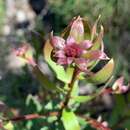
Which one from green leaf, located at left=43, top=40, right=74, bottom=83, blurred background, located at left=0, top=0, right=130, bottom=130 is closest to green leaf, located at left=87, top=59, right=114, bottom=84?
green leaf, located at left=43, top=40, right=74, bottom=83

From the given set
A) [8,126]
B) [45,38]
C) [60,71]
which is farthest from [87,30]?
[45,38]

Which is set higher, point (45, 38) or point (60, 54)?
point (60, 54)

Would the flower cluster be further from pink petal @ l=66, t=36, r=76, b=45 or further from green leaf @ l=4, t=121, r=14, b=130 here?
green leaf @ l=4, t=121, r=14, b=130

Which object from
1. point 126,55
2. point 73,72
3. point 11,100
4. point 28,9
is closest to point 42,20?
point 28,9

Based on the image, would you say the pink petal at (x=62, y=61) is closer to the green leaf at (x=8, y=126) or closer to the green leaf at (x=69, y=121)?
the green leaf at (x=69, y=121)

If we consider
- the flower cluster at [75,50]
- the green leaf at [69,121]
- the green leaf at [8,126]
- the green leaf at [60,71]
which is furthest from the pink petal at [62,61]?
the green leaf at [8,126]

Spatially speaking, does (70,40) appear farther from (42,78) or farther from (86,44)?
(42,78)
